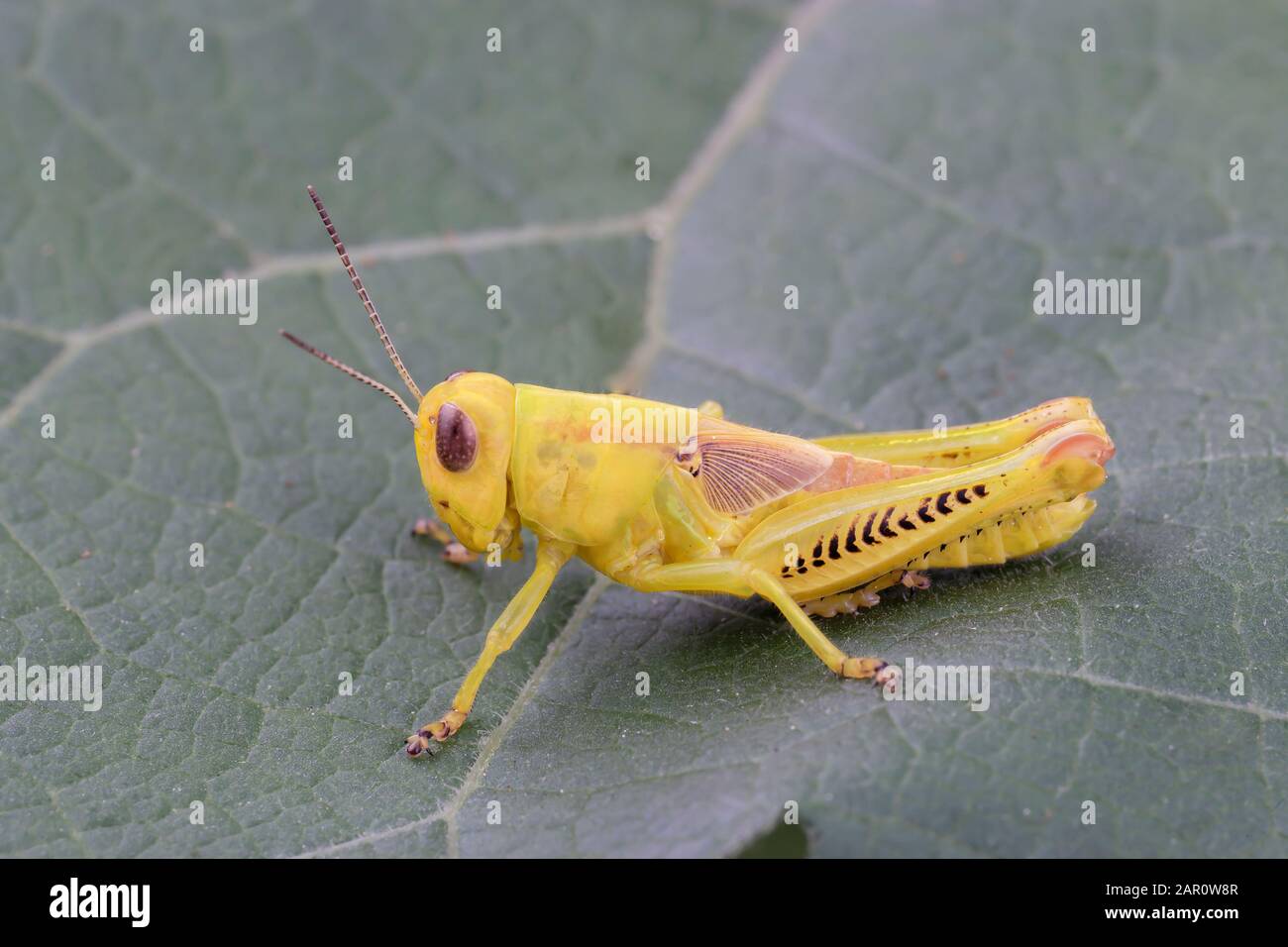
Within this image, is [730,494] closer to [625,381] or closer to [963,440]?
[963,440]

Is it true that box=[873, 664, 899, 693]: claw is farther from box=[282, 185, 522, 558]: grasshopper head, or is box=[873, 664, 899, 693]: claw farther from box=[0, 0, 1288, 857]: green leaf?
box=[282, 185, 522, 558]: grasshopper head

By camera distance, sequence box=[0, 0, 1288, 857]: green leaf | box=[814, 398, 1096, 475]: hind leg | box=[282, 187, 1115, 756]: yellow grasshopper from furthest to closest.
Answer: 1. box=[814, 398, 1096, 475]: hind leg
2. box=[282, 187, 1115, 756]: yellow grasshopper
3. box=[0, 0, 1288, 857]: green leaf

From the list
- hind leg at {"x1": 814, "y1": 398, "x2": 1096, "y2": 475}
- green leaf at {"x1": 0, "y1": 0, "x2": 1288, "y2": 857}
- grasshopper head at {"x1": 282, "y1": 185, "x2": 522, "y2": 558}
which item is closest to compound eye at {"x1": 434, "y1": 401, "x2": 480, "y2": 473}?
grasshopper head at {"x1": 282, "y1": 185, "x2": 522, "y2": 558}

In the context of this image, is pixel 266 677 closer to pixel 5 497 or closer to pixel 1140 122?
pixel 5 497

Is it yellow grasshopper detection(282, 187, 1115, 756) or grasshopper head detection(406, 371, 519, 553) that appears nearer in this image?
yellow grasshopper detection(282, 187, 1115, 756)

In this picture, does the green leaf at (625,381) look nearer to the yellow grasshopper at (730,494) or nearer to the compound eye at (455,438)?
the yellow grasshopper at (730,494)

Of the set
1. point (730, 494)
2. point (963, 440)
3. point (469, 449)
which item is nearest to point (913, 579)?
point (963, 440)

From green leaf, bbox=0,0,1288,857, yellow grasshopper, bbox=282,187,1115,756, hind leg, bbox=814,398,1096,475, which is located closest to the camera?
green leaf, bbox=0,0,1288,857

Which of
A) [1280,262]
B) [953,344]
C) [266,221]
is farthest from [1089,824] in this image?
[266,221]
